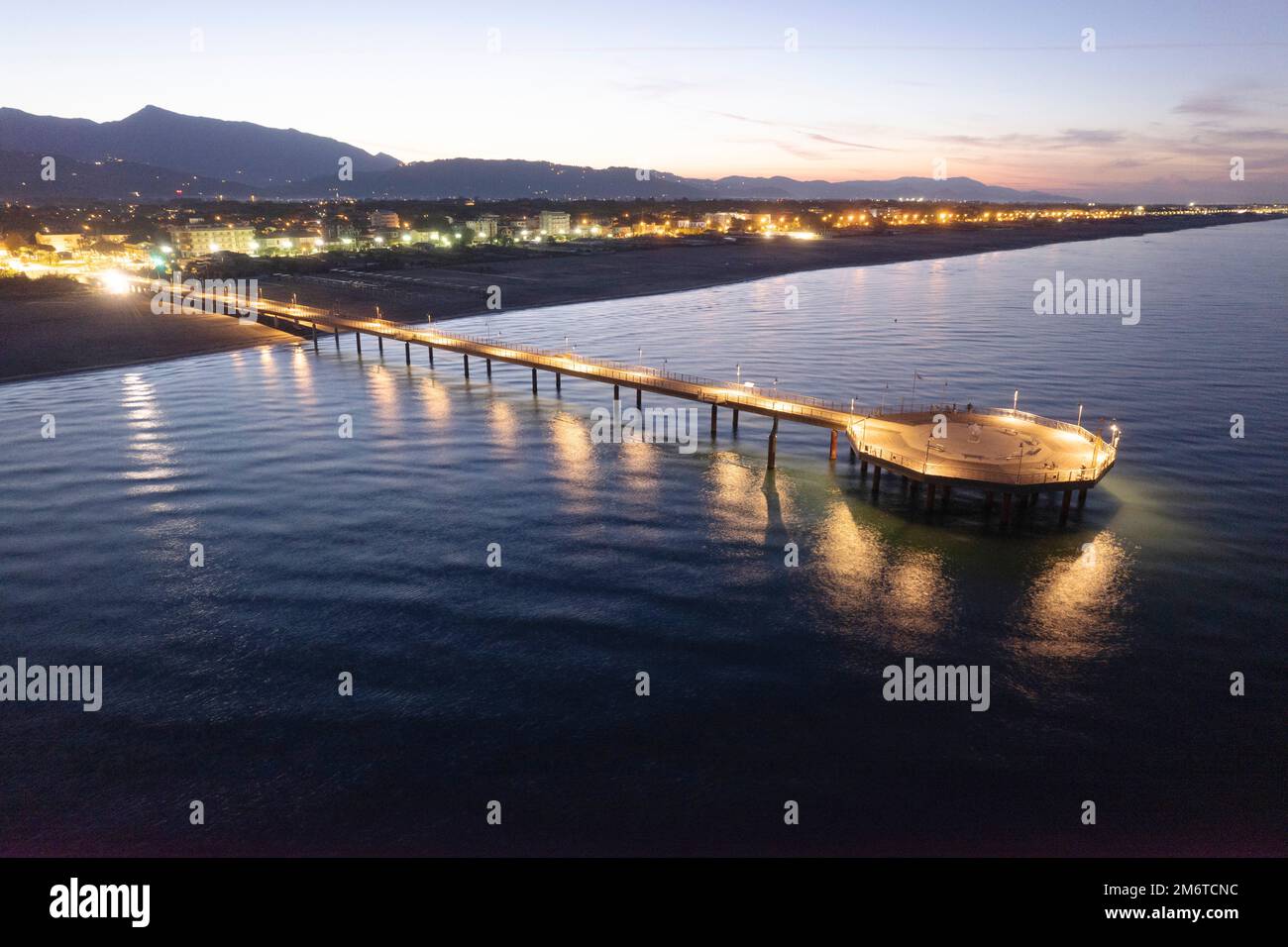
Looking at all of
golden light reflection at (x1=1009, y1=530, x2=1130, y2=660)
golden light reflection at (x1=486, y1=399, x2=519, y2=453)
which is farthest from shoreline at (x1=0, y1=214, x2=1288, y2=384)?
golden light reflection at (x1=1009, y1=530, x2=1130, y2=660)

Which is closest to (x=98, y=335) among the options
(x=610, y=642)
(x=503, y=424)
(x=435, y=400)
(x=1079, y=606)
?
(x=435, y=400)

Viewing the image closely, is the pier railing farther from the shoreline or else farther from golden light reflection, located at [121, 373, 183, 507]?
the shoreline

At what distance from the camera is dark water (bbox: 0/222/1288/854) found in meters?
24.2

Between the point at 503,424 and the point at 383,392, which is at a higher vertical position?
the point at 383,392

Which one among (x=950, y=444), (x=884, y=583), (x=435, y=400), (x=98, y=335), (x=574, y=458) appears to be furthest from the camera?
(x=98, y=335)

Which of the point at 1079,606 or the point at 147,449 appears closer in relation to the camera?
the point at 1079,606

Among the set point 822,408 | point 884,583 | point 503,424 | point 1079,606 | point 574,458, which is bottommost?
point 1079,606

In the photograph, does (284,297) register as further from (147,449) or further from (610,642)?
(610,642)

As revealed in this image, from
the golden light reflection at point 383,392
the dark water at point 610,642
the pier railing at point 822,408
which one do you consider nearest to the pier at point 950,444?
the pier railing at point 822,408

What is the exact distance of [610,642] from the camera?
32.8m

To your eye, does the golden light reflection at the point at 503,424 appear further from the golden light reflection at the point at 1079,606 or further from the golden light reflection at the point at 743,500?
the golden light reflection at the point at 1079,606
